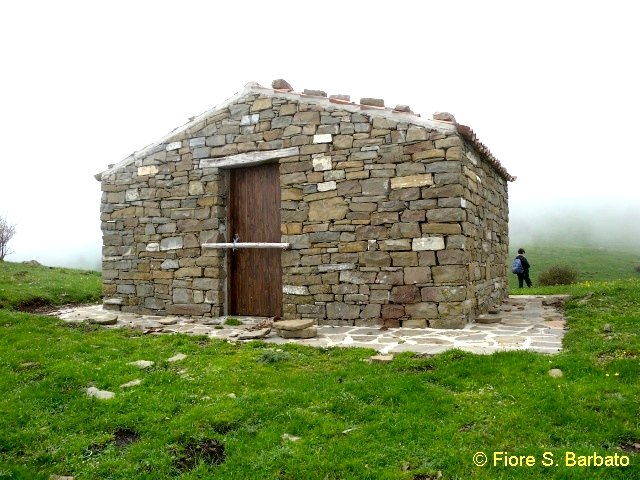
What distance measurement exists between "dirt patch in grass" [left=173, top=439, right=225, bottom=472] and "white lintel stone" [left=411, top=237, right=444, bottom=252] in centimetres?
491

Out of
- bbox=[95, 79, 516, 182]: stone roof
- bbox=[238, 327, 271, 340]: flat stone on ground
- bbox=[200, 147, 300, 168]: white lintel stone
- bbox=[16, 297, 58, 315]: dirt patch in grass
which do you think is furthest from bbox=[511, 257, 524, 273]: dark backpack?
bbox=[16, 297, 58, 315]: dirt patch in grass

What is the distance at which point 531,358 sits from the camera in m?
5.03

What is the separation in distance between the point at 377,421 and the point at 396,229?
14.5 feet

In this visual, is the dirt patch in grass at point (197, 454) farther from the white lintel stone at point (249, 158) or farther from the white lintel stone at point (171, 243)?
the white lintel stone at point (171, 243)

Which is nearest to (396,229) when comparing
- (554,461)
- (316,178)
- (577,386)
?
(316,178)

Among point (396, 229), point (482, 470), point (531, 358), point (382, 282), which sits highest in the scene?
point (396, 229)

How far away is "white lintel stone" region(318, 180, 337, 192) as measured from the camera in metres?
8.37

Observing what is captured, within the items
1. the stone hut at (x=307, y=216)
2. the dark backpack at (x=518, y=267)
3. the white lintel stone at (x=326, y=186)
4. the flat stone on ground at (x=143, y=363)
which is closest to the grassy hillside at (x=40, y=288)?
the stone hut at (x=307, y=216)

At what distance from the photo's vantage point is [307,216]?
856 centimetres

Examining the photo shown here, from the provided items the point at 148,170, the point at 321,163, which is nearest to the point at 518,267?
the point at 321,163

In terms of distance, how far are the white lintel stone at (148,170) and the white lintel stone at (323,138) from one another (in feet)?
12.2

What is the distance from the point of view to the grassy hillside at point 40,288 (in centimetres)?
1066

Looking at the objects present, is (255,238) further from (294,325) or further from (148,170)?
(148,170)

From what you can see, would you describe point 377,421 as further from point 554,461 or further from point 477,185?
point 477,185
